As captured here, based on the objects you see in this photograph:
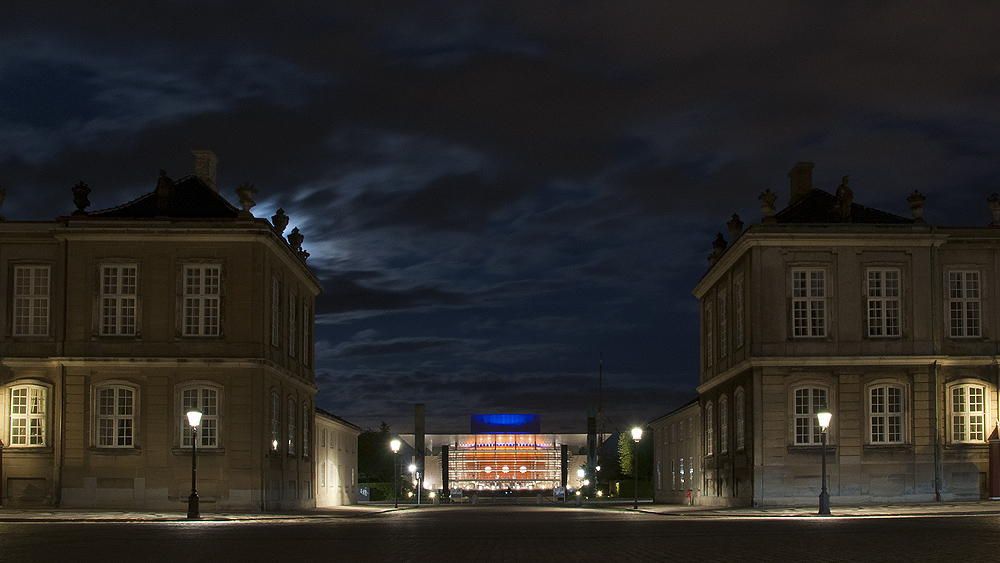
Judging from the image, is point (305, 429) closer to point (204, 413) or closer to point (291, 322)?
point (291, 322)

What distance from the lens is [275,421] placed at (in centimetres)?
4662

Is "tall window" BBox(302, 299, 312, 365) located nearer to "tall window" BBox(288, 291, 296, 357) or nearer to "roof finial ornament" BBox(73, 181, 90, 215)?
"tall window" BBox(288, 291, 296, 357)

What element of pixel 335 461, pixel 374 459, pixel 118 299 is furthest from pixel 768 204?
pixel 374 459

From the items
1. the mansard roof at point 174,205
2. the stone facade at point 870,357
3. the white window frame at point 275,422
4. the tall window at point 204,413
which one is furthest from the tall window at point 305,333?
the stone facade at point 870,357

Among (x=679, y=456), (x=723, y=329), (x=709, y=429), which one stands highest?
(x=723, y=329)

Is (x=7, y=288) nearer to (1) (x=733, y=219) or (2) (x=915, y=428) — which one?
(1) (x=733, y=219)

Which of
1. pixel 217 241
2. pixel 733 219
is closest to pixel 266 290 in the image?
pixel 217 241

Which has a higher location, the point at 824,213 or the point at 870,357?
the point at 824,213

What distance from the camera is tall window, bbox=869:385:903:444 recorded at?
44.7 metres

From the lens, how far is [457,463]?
16488 cm

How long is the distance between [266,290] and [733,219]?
2132 centimetres

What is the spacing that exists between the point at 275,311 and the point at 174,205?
19.8ft

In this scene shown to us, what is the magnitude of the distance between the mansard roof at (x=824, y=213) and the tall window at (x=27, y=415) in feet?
99.4

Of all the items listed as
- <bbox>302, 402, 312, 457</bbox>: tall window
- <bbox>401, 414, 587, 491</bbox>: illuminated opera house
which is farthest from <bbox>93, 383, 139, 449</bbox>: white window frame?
<bbox>401, 414, 587, 491</bbox>: illuminated opera house
